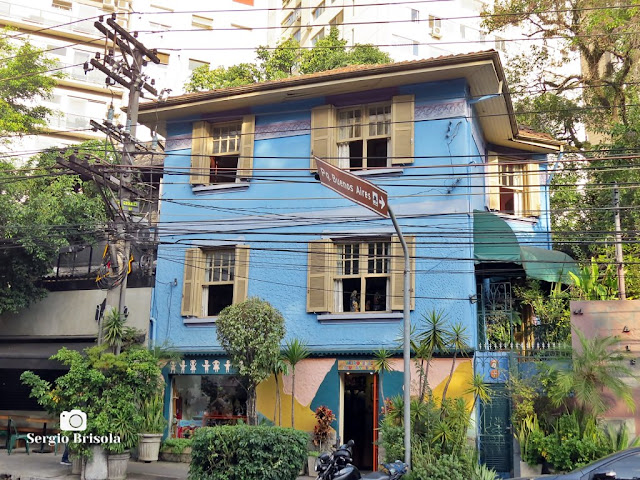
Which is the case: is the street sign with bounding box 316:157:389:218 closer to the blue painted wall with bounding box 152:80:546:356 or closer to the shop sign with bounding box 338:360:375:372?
the blue painted wall with bounding box 152:80:546:356

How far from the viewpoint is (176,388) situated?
17.8 meters

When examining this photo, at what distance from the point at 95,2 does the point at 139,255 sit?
118 feet

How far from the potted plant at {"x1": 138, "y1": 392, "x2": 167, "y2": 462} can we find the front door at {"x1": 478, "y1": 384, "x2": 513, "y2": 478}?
301 inches

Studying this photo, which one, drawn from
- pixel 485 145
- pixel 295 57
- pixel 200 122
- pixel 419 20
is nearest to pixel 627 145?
pixel 485 145

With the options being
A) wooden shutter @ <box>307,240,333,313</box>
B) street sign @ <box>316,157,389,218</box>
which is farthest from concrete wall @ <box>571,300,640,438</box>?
street sign @ <box>316,157,389,218</box>

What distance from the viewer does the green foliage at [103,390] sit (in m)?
14.0

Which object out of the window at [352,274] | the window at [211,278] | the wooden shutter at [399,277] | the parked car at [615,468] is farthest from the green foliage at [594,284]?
the window at [211,278]

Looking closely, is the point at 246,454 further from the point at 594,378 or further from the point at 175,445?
the point at 594,378

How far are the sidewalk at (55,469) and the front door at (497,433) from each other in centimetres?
389

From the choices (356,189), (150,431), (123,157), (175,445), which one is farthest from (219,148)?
(356,189)

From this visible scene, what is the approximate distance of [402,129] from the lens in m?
16.5

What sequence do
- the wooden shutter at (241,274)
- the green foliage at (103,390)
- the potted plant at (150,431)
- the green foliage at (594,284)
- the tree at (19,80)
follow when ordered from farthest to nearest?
the tree at (19,80)
the wooden shutter at (241,274)
the potted plant at (150,431)
the green foliage at (594,284)
the green foliage at (103,390)

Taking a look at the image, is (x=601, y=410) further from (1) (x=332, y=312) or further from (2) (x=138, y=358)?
(2) (x=138, y=358)

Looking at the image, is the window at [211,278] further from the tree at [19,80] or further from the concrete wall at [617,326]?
the tree at [19,80]
